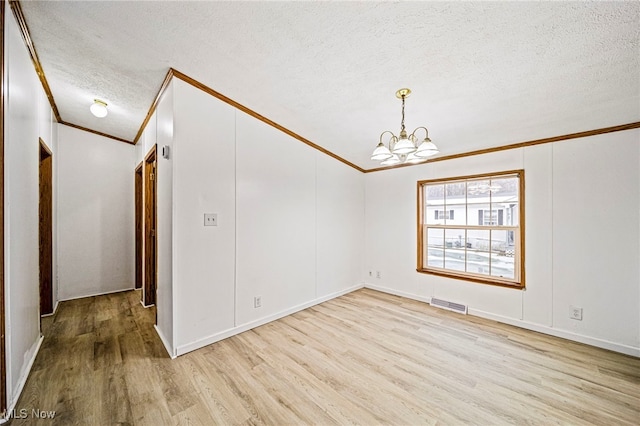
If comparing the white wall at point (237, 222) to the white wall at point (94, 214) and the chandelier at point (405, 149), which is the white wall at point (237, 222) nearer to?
the chandelier at point (405, 149)

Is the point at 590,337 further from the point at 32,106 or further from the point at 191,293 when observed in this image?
the point at 32,106

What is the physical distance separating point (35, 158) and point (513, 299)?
5.43 meters

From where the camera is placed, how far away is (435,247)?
3.95m

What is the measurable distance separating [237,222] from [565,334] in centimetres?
388

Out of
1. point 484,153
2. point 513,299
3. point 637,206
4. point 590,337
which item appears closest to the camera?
point 637,206

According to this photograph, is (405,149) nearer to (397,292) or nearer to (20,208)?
(397,292)

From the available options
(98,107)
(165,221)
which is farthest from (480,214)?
(98,107)

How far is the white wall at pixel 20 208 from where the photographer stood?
1637 millimetres

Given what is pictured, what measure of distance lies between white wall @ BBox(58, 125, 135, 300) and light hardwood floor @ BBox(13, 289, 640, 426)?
110 centimetres

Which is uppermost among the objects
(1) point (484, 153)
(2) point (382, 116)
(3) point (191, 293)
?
(2) point (382, 116)

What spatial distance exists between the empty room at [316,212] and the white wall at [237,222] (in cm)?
3

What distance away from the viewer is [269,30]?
182cm

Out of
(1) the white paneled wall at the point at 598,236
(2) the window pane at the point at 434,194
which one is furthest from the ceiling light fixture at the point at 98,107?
(1) the white paneled wall at the point at 598,236

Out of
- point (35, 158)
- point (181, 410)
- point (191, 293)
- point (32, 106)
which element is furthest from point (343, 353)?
point (32, 106)
